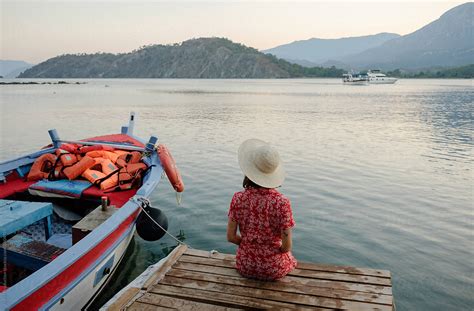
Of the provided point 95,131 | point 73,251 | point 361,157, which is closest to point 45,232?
point 73,251

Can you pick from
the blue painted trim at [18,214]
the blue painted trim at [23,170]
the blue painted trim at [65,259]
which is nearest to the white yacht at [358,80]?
the blue painted trim at [23,170]

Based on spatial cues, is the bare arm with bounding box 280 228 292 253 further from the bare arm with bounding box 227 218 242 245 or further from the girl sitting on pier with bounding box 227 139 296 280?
the bare arm with bounding box 227 218 242 245

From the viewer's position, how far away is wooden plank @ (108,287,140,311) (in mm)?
4659

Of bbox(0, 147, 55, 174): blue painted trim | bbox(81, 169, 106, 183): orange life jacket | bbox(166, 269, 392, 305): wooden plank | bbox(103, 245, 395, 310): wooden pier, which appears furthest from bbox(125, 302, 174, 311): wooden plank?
bbox(0, 147, 55, 174): blue painted trim

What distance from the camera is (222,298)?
4.66 meters

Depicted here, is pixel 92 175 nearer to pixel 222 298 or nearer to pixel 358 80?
pixel 222 298

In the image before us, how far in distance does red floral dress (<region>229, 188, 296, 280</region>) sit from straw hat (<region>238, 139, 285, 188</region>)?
5.0 inches

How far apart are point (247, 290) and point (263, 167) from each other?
4.95ft

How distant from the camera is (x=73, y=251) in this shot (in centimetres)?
513

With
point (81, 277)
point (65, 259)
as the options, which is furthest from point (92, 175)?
point (65, 259)

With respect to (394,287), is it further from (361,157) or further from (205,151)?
(205,151)

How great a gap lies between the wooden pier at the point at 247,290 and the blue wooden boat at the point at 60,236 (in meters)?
0.72

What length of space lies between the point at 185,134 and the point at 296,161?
368 inches

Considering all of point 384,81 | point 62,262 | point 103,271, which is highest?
point 384,81
